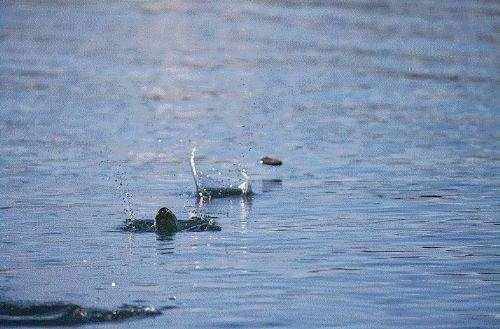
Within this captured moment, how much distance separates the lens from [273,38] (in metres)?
42.5

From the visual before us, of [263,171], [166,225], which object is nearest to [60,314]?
[166,225]

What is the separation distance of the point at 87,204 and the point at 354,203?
10.8 ft

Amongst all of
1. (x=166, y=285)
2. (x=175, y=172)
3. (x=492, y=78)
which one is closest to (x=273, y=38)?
(x=492, y=78)

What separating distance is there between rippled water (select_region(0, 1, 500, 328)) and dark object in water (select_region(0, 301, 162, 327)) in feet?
0.75

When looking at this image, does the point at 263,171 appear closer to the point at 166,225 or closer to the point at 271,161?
the point at 271,161

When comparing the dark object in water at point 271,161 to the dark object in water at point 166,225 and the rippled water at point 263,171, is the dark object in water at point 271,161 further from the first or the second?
the dark object in water at point 166,225

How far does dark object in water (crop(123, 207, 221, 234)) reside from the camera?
54.1ft

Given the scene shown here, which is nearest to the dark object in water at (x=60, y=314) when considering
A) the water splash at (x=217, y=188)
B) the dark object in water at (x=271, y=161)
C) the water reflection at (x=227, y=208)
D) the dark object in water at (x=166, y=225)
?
the dark object in water at (x=166, y=225)

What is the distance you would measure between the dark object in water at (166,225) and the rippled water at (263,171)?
0.19 meters

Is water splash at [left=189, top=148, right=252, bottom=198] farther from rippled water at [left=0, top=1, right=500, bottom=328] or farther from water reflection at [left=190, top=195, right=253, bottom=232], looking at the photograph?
rippled water at [left=0, top=1, right=500, bottom=328]

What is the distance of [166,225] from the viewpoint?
16.5 m

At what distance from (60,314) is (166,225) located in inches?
164

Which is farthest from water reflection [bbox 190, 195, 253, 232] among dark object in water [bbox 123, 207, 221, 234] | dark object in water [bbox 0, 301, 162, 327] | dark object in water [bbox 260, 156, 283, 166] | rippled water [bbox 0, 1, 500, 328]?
dark object in water [bbox 0, 301, 162, 327]

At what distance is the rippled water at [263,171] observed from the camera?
44.1 feet
